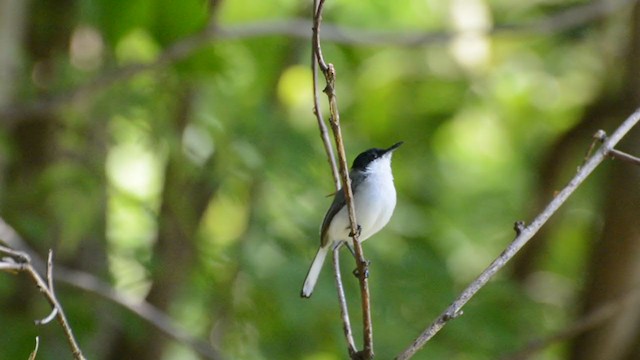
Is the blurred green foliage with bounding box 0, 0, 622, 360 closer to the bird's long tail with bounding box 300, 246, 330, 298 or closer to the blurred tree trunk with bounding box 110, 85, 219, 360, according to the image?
the blurred tree trunk with bounding box 110, 85, 219, 360

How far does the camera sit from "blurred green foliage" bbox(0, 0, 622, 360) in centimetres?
524

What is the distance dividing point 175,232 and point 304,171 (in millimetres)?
1234

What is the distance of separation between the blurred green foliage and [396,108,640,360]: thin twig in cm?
257

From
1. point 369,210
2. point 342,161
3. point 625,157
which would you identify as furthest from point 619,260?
point 342,161

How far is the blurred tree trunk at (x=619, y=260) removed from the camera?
6.05 metres

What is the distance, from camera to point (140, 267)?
6.07 metres

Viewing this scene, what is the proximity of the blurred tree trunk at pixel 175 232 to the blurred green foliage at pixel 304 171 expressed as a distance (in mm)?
53

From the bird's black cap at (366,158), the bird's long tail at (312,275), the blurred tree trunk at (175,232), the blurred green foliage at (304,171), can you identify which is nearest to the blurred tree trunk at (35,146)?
the blurred green foliage at (304,171)

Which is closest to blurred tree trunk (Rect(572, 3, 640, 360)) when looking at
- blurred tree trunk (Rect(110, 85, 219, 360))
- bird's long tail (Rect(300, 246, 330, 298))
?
blurred tree trunk (Rect(110, 85, 219, 360))

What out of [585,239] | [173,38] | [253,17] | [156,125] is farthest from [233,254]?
[585,239]

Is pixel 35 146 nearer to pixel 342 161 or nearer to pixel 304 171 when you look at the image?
pixel 304 171

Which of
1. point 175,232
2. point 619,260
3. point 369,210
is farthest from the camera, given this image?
point 175,232

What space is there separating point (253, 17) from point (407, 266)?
2.67 metres

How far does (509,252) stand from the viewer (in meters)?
2.35
